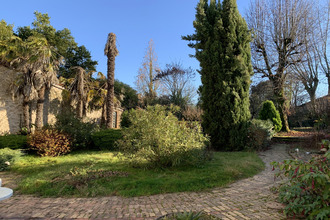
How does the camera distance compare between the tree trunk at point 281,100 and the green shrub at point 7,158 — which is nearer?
the green shrub at point 7,158

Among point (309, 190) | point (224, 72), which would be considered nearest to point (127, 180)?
point (309, 190)

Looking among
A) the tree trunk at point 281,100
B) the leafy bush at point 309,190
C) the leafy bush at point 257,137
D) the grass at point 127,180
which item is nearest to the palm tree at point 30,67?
the grass at point 127,180

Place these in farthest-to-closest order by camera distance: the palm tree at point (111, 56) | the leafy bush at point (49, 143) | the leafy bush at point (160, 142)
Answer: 1. the palm tree at point (111, 56)
2. the leafy bush at point (49, 143)
3. the leafy bush at point (160, 142)

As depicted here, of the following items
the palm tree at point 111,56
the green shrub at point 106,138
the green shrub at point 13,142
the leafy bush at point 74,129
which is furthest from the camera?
the palm tree at point 111,56

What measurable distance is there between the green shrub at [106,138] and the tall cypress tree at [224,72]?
4508 mm

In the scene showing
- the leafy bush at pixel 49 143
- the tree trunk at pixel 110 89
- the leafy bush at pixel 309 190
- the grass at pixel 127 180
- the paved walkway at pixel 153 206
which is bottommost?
the paved walkway at pixel 153 206

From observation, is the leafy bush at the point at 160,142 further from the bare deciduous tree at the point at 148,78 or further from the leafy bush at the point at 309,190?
the bare deciduous tree at the point at 148,78

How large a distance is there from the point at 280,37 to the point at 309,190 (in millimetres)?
13302

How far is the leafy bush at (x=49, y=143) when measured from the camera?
27.2ft

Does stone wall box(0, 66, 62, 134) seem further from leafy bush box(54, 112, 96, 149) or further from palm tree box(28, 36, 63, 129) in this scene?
leafy bush box(54, 112, 96, 149)

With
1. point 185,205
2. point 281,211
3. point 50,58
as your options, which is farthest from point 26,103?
point 281,211

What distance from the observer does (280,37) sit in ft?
44.6

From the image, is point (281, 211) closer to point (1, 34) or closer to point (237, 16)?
point (237, 16)

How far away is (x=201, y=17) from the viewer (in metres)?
10.2
